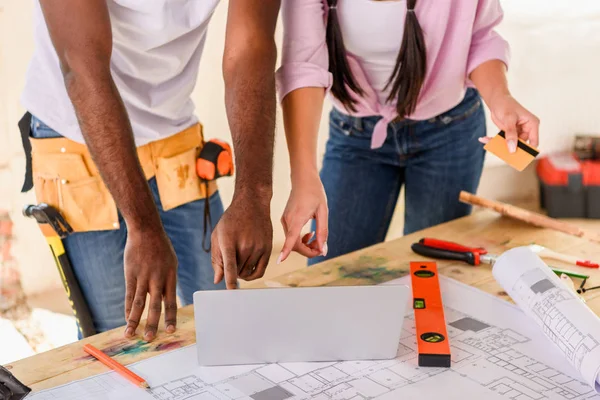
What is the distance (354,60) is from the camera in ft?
4.88

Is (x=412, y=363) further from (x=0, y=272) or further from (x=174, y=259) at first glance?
(x=0, y=272)

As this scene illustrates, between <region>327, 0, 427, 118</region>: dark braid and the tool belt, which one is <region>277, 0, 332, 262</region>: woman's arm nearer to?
<region>327, 0, 427, 118</region>: dark braid

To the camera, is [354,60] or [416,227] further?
[416,227]

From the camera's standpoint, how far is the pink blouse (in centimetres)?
136

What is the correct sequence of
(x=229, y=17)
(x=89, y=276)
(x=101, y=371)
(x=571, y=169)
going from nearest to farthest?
(x=101, y=371), (x=229, y=17), (x=89, y=276), (x=571, y=169)

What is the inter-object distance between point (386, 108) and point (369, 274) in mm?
427

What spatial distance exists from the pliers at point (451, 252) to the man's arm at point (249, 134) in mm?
331

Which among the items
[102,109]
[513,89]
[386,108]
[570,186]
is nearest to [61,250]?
[102,109]

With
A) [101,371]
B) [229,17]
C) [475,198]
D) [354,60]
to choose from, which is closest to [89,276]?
[101,371]

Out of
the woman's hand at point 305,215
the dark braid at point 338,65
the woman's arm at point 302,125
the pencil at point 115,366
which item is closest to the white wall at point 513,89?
the dark braid at point 338,65

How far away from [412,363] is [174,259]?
16.1 inches

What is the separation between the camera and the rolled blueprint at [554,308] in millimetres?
934

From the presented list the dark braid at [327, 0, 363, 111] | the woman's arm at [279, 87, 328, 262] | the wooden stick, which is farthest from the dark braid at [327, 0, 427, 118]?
the wooden stick

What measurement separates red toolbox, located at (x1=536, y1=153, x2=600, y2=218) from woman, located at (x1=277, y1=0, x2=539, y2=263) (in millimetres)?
1723
